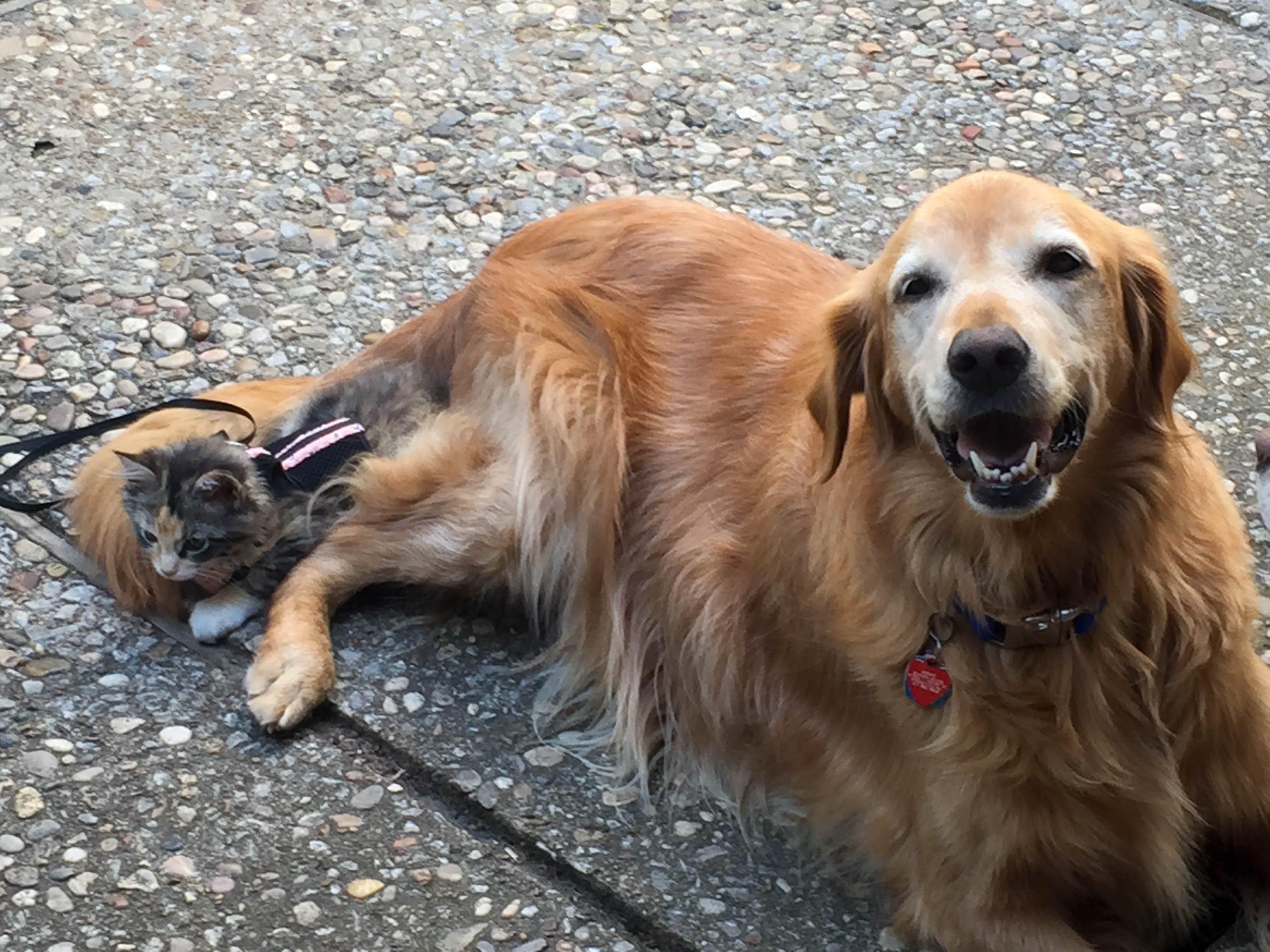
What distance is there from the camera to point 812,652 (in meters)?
2.76

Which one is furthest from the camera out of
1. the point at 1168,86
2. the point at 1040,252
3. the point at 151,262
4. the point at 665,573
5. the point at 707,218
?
the point at 1168,86

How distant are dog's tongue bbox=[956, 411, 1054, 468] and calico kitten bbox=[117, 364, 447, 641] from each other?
146cm

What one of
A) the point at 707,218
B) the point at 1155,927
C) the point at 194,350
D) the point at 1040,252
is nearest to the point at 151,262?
the point at 194,350

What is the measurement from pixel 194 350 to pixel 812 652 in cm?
199

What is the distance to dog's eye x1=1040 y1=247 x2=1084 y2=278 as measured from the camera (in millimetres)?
2318

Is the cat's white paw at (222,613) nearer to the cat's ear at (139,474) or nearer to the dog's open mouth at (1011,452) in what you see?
the cat's ear at (139,474)

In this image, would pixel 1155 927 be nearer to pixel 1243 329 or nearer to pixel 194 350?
pixel 1243 329

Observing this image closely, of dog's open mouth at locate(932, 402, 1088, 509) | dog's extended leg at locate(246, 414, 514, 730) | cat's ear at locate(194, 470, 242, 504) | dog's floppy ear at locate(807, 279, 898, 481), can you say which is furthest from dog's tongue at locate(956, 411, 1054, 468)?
cat's ear at locate(194, 470, 242, 504)

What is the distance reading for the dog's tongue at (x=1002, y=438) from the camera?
2.27 m

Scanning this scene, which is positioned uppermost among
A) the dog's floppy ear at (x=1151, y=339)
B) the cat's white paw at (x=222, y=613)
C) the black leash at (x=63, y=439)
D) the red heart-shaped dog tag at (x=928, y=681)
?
the dog's floppy ear at (x=1151, y=339)

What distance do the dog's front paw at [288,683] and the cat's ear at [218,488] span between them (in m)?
0.35

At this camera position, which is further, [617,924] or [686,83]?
[686,83]

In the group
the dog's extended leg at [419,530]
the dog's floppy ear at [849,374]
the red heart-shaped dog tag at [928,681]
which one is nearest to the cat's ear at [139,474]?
the dog's extended leg at [419,530]

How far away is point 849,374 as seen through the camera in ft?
8.30
